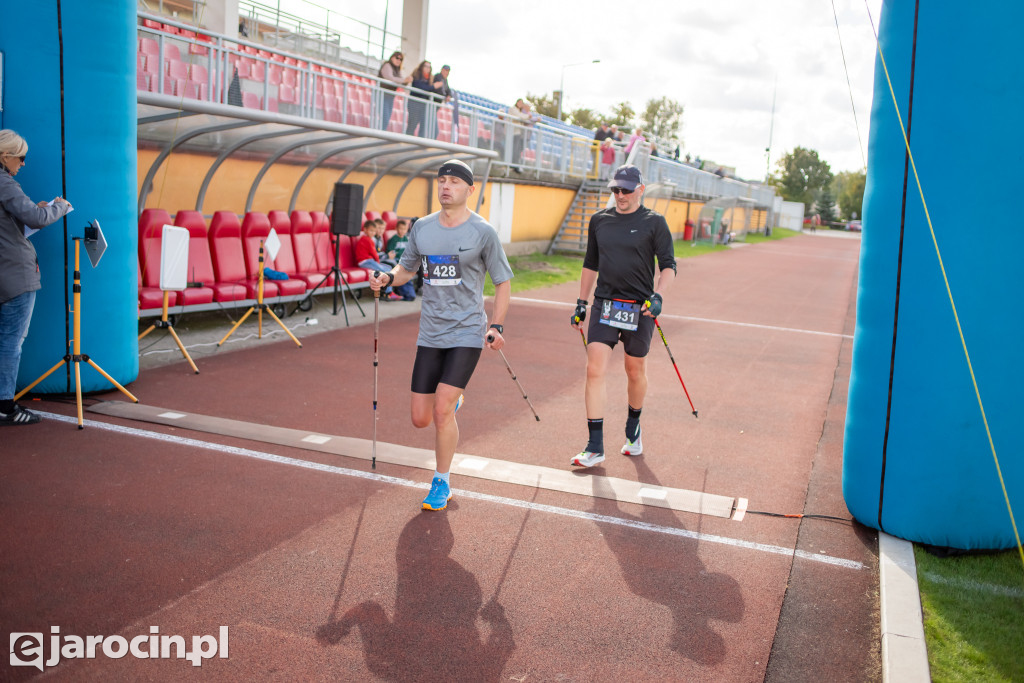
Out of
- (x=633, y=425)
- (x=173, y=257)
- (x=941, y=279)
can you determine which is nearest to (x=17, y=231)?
(x=173, y=257)

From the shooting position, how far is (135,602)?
3.98 metres

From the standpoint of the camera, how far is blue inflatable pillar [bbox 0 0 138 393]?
6.92 metres

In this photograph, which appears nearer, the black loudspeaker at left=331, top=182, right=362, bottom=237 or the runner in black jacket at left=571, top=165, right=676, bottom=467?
the runner in black jacket at left=571, top=165, right=676, bottom=467

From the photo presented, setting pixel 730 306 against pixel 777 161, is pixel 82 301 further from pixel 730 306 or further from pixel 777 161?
pixel 777 161

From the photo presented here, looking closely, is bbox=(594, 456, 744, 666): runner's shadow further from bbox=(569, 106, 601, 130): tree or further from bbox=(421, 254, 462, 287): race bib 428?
bbox=(569, 106, 601, 130): tree

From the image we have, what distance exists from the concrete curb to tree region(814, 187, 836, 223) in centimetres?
11012

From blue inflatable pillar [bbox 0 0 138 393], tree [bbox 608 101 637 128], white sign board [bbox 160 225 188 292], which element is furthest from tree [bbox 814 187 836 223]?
blue inflatable pillar [bbox 0 0 138 393]

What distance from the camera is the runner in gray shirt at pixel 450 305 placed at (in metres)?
5.18

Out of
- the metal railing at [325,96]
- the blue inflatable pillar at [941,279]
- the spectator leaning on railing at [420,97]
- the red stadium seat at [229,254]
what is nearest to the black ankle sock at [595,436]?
the blue inflatable pillar at [941,279]

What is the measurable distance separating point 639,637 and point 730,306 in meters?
14.4

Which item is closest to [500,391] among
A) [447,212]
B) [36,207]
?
[447,212]

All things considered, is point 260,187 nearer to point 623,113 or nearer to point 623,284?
point 623,284

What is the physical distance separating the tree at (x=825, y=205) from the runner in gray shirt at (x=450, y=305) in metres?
110

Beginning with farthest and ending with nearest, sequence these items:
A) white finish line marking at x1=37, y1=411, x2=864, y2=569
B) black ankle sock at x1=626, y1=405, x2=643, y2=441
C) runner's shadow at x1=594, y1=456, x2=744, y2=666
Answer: black ankle sock at x1=626, y1=405, x2=643, y2=441
white finish line marking at x1=37, y1=411, x2=864, y2=569
runner's shadow at x1=594, y1=456, x2=744, y2=666
